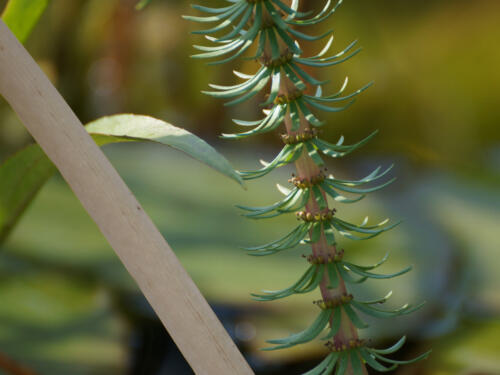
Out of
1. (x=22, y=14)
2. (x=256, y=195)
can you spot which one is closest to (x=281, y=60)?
(x=22, y=14)

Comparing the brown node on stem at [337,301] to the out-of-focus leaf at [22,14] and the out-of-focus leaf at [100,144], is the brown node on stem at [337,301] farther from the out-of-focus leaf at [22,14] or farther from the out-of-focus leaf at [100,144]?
the out-of-focus leaf at [22,14]

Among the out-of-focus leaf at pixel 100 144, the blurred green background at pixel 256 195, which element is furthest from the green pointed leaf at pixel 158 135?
the blurred green background at pixel 256 195

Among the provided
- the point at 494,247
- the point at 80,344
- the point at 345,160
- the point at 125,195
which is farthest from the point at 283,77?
the point at 345,160


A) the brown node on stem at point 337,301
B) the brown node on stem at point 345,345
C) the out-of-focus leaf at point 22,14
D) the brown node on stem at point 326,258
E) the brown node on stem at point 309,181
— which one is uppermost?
the out-of-focus leaf at point 22,14

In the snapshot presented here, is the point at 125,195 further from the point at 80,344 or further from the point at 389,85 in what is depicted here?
the point at 389,85

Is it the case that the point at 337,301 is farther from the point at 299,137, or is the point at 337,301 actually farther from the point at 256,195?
the point at 256,195

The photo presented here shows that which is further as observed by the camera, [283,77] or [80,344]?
[80,344]
